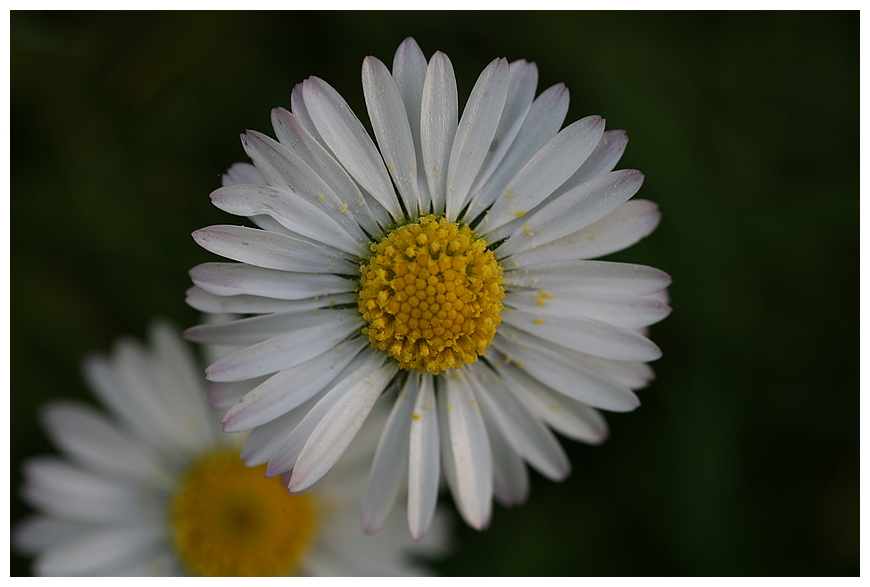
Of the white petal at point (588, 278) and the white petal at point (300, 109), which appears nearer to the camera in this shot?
the white petal at point (300, 109)

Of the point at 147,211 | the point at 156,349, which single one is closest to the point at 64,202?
the point at 147,211

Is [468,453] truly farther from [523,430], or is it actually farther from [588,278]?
[588,278]

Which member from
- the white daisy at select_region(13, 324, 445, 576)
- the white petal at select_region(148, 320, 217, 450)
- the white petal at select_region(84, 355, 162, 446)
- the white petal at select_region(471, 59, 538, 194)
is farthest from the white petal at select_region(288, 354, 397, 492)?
the white petal at select_region(84, 355, 162, 446)

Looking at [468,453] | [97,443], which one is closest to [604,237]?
[468,453]

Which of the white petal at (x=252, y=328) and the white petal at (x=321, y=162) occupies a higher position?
the white petal at (x=321, y=162)

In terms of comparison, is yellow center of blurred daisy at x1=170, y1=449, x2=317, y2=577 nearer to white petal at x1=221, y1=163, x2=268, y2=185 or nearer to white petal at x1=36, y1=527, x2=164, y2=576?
white petal at x1=36, y1=527, x2=164, y2=576

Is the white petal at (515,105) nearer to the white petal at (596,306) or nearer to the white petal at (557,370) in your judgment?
the white petal at (596,306)

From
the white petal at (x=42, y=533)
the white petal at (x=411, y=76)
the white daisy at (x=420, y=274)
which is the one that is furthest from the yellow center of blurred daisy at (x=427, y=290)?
the white petal at (x=42, y=533)

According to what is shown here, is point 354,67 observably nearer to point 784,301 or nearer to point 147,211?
point 147,211
